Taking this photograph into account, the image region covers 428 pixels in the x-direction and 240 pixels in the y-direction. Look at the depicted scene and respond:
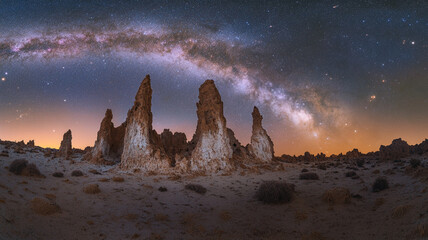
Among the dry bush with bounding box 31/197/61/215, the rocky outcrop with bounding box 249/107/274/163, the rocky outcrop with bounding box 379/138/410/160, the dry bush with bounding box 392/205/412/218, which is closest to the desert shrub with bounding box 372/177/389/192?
the dry bush with bounding box 392/205/412/218

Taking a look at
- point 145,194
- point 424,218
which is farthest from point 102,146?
point 424,218

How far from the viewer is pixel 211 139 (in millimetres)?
26766

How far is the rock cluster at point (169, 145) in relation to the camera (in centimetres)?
2475

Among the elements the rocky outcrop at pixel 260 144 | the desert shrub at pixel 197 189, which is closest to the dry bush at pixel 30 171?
the desert shrub at pixel 197 189

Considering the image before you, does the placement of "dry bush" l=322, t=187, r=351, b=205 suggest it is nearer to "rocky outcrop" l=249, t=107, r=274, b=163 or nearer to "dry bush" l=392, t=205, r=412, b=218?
"dry bush" l=392, t=205, r=412, b=218

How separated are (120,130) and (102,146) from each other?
4.90 m

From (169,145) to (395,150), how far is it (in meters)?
38.3

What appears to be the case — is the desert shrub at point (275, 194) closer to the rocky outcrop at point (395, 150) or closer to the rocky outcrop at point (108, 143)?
the rocky outcrop at point (108, 143)

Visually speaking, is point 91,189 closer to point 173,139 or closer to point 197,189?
point 197,189

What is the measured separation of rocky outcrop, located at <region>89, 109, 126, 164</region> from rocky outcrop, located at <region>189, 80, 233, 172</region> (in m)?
14.3

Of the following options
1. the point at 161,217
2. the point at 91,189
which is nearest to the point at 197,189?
the point at 161,217

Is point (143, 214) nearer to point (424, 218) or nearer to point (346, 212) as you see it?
point (346, 212)

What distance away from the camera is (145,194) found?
1463 cm

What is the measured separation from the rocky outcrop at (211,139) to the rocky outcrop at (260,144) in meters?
9.50
